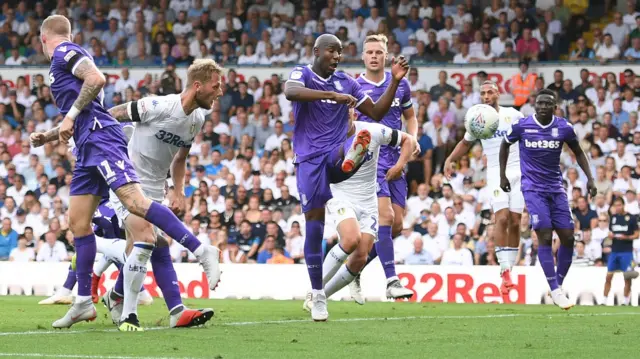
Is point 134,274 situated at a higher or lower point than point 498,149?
lower

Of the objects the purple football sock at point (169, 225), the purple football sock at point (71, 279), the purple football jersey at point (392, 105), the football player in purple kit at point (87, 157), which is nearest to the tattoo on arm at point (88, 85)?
the football player in purple kit at point (87, 157)

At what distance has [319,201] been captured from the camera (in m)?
10.4

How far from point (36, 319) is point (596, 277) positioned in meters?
8.72

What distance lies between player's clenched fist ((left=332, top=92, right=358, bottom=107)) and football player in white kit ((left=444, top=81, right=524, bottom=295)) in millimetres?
4488

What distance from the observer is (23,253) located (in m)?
20.8

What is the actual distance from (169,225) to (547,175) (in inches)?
232

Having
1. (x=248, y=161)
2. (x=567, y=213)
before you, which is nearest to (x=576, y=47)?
→ (x=248, y=161)

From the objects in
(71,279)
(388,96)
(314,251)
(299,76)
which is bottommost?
(71,279)

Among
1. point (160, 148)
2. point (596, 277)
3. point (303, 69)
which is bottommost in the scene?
point (596, 277)

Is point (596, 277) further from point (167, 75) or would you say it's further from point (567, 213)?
point (167, 75)

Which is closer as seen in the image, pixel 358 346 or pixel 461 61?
pixel 358 346

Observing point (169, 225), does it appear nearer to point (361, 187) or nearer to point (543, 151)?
point (361, 187)

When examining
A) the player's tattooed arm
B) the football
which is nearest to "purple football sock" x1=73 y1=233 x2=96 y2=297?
the player's tattooed arm

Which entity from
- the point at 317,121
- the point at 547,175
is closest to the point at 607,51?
the point at 547,175
